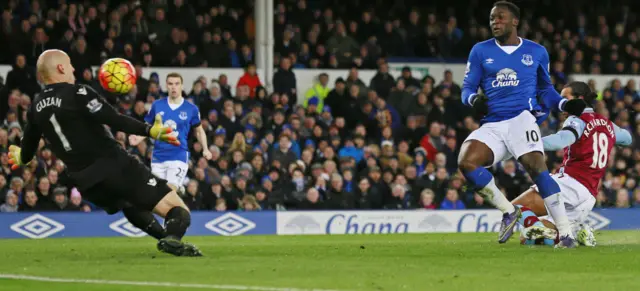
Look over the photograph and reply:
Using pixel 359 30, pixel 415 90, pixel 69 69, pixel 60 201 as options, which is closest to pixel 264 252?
pixel 69 69

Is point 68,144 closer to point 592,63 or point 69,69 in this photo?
point 69,69

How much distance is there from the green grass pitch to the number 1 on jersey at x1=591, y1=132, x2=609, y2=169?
3.04ft

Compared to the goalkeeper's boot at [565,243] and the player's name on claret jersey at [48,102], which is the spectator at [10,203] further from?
the goalkeeper's boot at [565,243]

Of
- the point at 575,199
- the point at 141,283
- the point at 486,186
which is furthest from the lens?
the point at 575,199

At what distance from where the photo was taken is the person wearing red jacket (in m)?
24.2

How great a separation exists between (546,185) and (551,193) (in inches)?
3.7

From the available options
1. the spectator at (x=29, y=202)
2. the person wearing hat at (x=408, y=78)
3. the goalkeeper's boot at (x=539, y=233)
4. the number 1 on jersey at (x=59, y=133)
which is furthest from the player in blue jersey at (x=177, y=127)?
the person wearing hat at (x=408, y=78)

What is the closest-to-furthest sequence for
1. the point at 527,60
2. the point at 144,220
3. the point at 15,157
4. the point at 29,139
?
the point at 29,139
the point at 15,157
the point at 144,220
the point at 527,60

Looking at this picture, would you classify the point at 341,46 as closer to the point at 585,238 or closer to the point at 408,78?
the point at 408,78

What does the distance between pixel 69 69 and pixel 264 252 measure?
285 centimetres

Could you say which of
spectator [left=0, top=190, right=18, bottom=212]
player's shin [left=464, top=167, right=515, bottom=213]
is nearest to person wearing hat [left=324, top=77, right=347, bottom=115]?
spectator [left=0, top=190, right=18, bottom=212]

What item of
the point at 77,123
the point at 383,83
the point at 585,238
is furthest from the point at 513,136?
the point at 383,83

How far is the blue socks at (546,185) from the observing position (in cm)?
1227

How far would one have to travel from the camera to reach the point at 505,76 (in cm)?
1241
